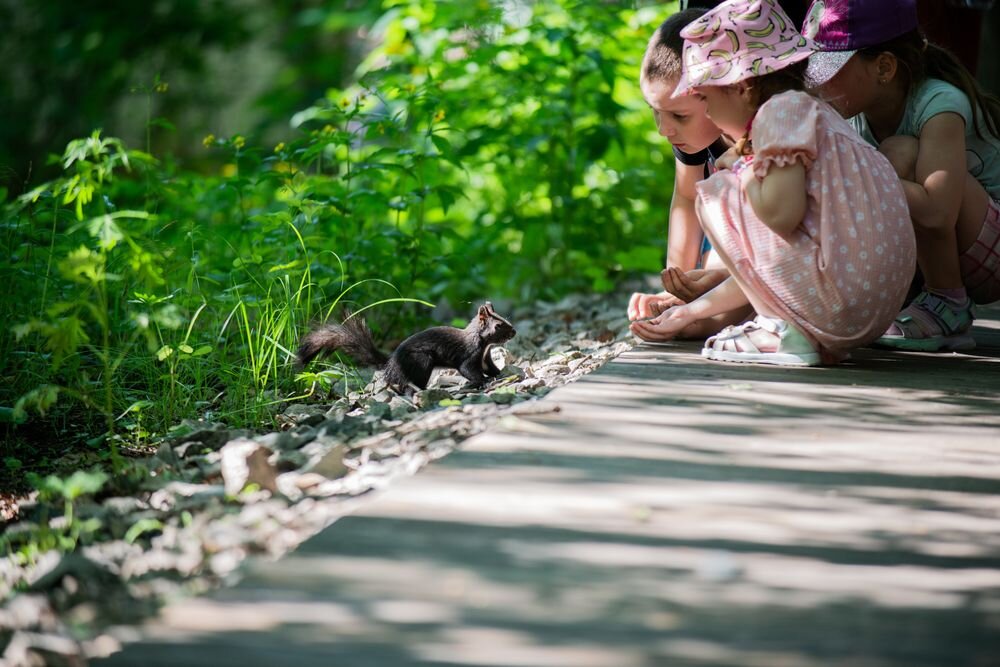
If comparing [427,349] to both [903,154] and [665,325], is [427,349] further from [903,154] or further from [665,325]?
[903,154]

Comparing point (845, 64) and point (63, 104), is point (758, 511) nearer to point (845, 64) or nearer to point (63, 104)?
point (845, 64)

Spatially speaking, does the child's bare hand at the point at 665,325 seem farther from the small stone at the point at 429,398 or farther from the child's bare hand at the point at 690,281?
the small stone at the point at 429,398

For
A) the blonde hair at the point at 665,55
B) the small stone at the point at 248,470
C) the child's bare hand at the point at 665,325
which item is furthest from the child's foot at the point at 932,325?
the small stone at the point at 248,470

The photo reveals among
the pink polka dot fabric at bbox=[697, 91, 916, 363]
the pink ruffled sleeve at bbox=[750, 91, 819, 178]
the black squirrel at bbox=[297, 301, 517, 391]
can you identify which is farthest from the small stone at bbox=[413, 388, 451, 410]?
the pink ruffled sleeve at bbox=[750, 91, 819, 178]

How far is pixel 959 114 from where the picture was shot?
9.82 feet

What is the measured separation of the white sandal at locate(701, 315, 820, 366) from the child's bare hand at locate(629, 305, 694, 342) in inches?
9.8

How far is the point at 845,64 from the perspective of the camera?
3.09 m

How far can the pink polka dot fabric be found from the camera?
2629mm

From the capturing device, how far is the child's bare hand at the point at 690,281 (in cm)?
323

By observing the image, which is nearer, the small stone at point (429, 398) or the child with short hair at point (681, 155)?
the small stone at point (429, 398)

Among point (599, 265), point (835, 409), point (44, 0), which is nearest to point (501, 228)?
point (599, 265)

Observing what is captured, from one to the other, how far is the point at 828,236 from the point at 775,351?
0.37 m

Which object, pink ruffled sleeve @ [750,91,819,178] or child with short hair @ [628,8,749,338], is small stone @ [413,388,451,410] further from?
pink ruffled sleeve @ [750,91,819,178]

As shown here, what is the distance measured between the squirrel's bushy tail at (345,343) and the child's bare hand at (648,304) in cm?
82
